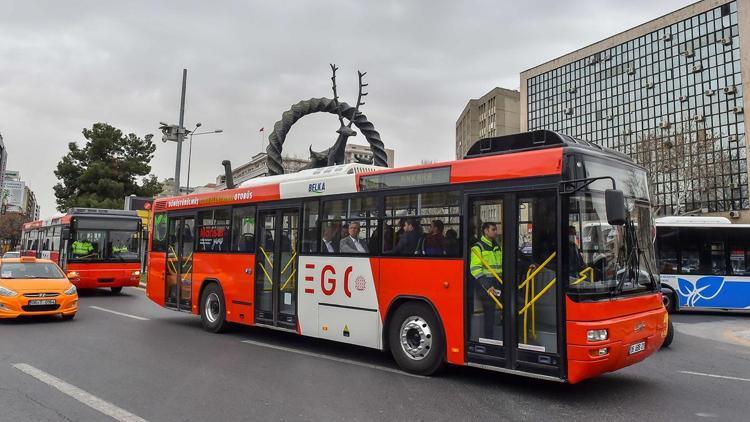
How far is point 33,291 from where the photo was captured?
1143 centimetres

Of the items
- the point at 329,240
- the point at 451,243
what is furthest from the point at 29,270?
the point at 451,243

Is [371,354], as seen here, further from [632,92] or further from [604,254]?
[632,92]

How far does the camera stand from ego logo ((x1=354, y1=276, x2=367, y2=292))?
7.88 metres

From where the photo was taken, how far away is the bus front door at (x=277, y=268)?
9125 millimetres

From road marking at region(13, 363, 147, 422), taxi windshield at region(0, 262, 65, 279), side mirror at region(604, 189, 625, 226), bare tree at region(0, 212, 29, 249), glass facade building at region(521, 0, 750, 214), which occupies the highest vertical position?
glass facade building at region(521, 0, 750, 214)

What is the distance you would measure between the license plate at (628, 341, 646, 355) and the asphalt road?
58cm

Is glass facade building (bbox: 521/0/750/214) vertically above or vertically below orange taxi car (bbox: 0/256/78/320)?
above

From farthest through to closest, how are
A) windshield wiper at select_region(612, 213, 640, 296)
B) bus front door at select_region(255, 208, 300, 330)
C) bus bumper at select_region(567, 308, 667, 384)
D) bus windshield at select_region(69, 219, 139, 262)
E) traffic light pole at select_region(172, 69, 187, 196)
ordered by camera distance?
1. traffic light pole at select_region(172, 69, 187, 196)
2. bus windshield at select_region(69, 219, 139, 262)
3. bus front door at select_region(255, 208, 300, 330)
4. windshield wiper at select_region(612, 213, 640, 296)
5. bus bumper at select_region(567, 308, 667, 384)

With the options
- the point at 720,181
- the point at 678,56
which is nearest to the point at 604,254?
the point at 720,181

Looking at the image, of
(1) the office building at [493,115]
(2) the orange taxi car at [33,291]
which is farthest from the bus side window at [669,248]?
(1) the office building at [493,115]

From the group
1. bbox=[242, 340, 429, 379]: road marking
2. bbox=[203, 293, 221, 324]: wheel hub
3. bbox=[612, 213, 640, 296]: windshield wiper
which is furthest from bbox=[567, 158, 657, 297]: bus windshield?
bbox=[203, 293, 221, 324]: wheel hub

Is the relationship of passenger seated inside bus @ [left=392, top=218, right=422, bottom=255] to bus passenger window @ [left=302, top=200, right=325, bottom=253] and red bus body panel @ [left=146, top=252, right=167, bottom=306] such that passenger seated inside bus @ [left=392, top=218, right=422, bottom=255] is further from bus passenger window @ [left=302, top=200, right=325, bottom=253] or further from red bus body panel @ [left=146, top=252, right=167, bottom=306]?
red bus body panel @ [left=146, top=252, right=167, bottom=306]

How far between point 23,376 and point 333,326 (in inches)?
164

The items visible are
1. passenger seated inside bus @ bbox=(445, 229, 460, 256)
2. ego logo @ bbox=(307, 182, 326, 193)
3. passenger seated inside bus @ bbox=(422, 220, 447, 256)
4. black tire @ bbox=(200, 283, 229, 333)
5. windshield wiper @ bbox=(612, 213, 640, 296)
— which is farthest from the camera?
black tire @ bbox=(200, 283, 229, 333)
